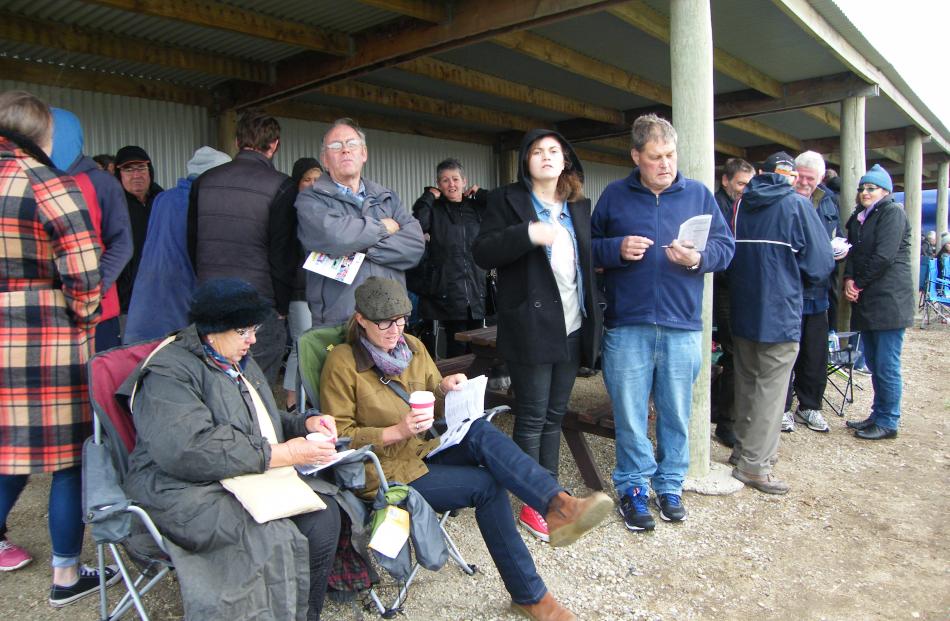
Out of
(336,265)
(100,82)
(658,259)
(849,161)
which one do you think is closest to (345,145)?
(336,265)

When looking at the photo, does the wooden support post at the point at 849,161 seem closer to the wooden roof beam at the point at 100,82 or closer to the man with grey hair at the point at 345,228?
the man with grey hair at the point at 345,228

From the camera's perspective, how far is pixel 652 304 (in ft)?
10.4

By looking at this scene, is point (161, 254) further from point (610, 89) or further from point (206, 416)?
point (610, 89)

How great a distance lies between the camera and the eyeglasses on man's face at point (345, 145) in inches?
119

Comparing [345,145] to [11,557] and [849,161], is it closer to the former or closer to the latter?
[11,557]

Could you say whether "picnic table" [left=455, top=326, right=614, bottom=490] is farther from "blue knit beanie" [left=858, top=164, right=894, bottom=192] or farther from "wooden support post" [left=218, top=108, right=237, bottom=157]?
"wooden support post" [left=218, top=108, right=237, bottom=157]

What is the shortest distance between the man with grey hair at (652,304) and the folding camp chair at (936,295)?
9259mm

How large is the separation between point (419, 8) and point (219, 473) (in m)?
4.16

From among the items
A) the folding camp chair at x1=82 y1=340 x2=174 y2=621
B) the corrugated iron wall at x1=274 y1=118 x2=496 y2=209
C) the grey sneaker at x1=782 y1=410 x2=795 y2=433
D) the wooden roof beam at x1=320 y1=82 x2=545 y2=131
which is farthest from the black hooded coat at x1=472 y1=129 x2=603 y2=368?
the corrugated iron wall at x1=274 y1=118 x2=496 y2=209

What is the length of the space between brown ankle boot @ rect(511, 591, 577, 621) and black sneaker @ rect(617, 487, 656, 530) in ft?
2.90

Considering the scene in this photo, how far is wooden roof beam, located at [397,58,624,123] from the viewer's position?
682 centimetres

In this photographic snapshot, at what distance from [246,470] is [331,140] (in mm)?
1639

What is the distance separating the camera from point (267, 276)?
329cm

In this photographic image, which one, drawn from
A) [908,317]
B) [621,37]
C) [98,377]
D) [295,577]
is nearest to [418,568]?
[295,577]
